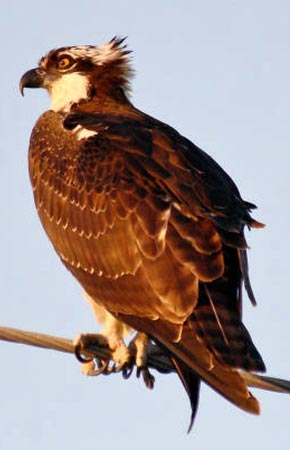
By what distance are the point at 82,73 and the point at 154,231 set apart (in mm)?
3294

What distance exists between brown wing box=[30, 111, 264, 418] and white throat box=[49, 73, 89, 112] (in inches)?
19.2

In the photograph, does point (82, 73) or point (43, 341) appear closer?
point (43, 341)

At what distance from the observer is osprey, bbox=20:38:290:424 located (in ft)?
36.9

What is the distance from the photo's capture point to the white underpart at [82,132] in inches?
512

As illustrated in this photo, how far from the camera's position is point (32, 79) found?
14.9 m

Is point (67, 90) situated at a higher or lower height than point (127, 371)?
higher

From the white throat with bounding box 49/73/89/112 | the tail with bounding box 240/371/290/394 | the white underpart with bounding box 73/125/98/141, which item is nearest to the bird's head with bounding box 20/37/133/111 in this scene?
the white throat with bounding box 49/73/89/112

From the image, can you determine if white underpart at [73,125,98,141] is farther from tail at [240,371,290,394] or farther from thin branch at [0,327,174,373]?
tail at [240,371,290,394]

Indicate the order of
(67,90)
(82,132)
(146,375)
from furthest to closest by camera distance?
(67,90), (82,132), (146,375)

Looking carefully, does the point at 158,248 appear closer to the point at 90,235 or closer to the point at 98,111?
the point at 90,235

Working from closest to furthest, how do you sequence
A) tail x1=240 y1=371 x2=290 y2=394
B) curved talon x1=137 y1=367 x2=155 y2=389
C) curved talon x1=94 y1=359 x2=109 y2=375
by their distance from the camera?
1. tail x1=240 y1=371 x2=290 y2=394
2. curved talon x1=137 y1=367 x2=155 y2=389
3. curved talon x1=94 y1=359 x2=109 y2=375

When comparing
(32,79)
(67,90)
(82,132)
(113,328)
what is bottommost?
(113,328)

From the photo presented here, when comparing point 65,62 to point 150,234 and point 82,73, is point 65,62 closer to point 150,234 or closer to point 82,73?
point 82,73

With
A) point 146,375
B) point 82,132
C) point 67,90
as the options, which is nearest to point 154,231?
point 146,375
